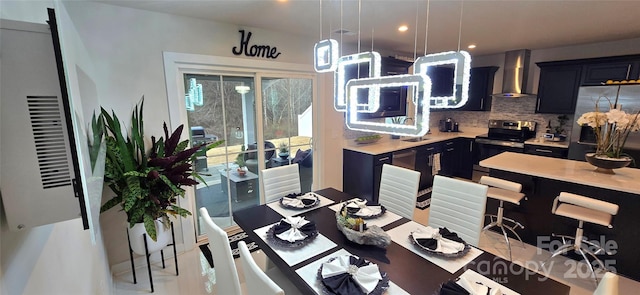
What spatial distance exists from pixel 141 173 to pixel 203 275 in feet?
3.74

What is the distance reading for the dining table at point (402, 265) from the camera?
125 cm

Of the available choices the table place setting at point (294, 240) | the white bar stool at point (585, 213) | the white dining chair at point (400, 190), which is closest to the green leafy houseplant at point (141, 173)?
the table place setting at point (294, 240)

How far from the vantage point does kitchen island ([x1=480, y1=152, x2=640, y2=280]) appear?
2.28 meters

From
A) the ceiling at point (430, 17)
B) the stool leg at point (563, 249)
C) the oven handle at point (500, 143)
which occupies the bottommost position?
the stool leg at point (563, 249)

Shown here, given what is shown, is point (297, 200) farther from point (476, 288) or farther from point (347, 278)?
point (476, 288)

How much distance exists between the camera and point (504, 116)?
203 inches

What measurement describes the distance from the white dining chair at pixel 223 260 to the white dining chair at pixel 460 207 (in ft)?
Result: 5.10

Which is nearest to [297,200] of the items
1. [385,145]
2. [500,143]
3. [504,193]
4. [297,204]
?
[297,204]

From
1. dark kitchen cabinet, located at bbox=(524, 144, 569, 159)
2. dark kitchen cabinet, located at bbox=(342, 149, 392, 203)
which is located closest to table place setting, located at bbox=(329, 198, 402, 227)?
dark kitchen cabinet, located at bbox=(342, 149, 392, 203)

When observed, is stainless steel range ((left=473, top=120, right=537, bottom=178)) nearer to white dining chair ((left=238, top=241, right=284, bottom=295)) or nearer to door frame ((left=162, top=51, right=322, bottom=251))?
door frame ((left=162, top=51, right=322, bottom=251))

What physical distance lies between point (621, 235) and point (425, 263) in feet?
7.43

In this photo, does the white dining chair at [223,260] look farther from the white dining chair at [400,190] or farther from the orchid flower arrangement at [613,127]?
the orchid flower arrangement at [613,127]

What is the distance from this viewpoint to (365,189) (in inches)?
150

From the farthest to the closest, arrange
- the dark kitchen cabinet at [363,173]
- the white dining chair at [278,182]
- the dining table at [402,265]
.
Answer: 1. the dark kitchen cabinet at [363,173]
2. the white dining chair at [278,182]
3. the dining table at [402,265]
